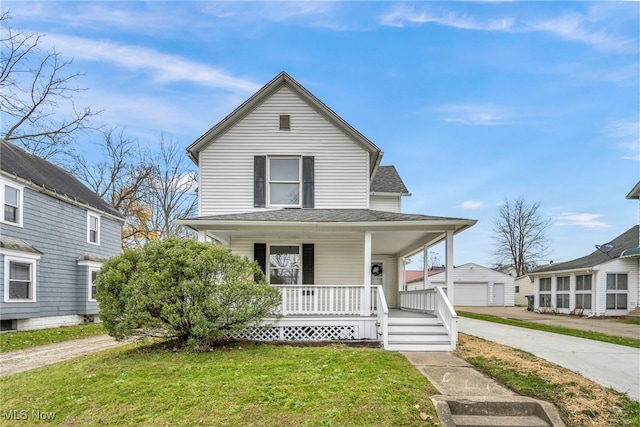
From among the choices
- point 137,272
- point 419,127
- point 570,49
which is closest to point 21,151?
point 137,272

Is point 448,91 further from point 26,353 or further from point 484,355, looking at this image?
point 26,353

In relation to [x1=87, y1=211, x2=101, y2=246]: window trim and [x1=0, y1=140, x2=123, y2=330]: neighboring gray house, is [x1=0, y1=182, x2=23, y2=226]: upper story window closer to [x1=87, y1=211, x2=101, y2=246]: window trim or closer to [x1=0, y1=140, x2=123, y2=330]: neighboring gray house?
[x1=0, y1=140, x2=123, y2=330]: neighboring gray house

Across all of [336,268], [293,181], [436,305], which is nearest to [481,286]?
[336,268]

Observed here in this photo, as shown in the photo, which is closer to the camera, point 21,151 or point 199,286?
point 199,286

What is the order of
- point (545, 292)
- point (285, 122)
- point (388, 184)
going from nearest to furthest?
point (285, 122), point (388, 184), point (545, 292)

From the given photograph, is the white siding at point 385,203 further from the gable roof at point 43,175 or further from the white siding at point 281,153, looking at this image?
the gable roof at point 43,175

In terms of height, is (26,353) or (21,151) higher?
(21,151)

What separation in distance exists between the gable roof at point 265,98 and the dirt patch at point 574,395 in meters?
7.04

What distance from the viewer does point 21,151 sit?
55.5 feet

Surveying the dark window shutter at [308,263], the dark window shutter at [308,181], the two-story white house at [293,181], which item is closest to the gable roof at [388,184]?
the two-story white house at [293,181]

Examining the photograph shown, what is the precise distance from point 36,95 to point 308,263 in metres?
16.9

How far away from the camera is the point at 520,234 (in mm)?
44562

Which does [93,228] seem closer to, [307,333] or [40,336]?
[40,336]

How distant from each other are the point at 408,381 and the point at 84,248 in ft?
55.8
